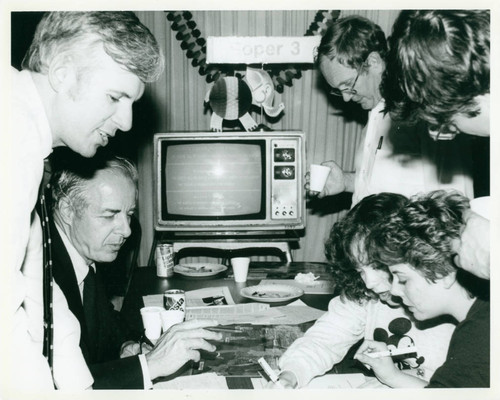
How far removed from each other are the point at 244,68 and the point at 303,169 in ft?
3.30

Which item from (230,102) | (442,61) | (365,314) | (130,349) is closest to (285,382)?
(365,314)

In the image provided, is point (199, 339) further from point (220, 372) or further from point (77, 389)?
point (77, 389)

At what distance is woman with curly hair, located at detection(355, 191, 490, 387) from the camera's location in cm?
129

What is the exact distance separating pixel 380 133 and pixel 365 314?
1052mm

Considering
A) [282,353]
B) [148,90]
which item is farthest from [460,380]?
[148,90]

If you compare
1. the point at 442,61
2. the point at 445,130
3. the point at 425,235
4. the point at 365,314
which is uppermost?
the point at 442,61

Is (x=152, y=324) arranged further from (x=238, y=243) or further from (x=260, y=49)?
(x=260, y=49)

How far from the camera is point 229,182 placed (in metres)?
2.79

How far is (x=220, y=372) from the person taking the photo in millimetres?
1278

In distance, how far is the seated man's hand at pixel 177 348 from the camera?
4.26 ft

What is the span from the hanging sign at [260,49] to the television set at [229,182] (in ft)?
2.38

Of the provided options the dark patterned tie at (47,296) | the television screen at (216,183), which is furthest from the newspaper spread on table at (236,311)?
the television screen at (216,183)

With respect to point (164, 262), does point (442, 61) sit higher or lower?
higher

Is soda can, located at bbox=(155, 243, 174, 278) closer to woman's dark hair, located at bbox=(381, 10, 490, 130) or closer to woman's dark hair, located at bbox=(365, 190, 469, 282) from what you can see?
woman's dark hair, located at bbox=(365, 190, 469, 282)
